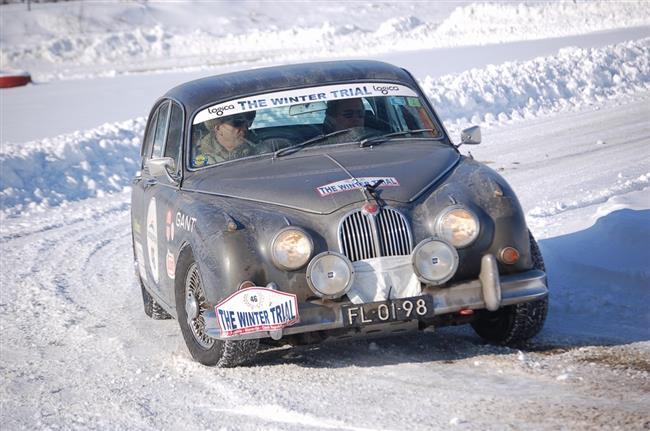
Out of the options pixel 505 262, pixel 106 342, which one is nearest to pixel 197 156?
pixel 106 342

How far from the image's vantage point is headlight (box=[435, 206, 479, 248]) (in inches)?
223

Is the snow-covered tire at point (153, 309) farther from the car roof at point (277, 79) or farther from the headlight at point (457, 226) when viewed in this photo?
the headlight at point (457, 226)

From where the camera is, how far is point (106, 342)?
278 inches

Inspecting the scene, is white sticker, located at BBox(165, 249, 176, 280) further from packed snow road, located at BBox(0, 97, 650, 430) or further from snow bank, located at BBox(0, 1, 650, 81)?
snow bank, located at BBox(0, 1, 650, 81)

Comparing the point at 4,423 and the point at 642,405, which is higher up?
the point at 642,405

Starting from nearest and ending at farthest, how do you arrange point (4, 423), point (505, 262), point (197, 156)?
1. point (4, 423)
2. point (505, 262)
3. point (197, 156)

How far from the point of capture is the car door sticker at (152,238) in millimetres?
7078

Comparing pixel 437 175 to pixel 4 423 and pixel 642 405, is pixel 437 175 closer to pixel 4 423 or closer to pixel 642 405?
pixel 642 405

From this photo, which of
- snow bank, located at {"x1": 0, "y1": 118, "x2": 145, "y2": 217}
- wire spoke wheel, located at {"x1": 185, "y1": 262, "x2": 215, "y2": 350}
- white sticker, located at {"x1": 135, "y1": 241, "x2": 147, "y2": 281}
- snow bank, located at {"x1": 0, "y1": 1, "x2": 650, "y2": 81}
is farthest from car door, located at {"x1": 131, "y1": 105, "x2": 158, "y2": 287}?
snow bank, located at {"x1": 0, "y1": 1, "x2": 650, "y2": 81}

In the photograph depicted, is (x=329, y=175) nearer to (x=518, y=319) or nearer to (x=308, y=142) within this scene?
(x=308, y=142)

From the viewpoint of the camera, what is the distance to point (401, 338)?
6.43 metres

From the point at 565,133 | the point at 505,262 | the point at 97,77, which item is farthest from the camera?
the point at 97,77

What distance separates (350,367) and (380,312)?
20.5 inches

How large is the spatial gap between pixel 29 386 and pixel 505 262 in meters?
2.72
